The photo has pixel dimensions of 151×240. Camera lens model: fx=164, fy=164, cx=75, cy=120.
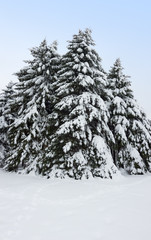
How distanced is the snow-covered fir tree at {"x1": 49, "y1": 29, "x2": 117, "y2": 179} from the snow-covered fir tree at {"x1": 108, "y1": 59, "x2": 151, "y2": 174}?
2.17m

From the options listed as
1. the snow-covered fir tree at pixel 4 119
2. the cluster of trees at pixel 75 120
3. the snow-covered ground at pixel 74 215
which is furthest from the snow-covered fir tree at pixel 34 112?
the snow-covered ground at pixel 74 215

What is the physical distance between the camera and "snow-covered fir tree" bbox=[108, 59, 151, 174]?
39.7 feet

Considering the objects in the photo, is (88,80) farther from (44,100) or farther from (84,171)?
(84,171)

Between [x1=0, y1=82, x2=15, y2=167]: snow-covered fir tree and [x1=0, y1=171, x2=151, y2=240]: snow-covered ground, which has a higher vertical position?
[x1=0, y1=82, x2=15, y2=167]: snow-covered fir tree

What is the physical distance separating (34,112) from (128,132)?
735 cm

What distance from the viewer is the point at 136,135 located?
12.7 m

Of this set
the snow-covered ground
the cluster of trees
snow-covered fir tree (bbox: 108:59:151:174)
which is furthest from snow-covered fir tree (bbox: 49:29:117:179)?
the snow-covered ground

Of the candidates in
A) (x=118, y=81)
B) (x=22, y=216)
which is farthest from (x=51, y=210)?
(x=118, y=81)

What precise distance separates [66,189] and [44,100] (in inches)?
247

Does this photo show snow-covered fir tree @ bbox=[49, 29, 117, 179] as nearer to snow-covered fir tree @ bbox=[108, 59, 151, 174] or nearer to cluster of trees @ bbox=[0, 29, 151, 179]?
cluster of trees @ bbox=[0, 29, 151, 179]

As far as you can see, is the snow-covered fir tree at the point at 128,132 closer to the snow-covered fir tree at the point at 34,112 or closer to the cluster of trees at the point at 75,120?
the cluster of trees at the point at 75,120

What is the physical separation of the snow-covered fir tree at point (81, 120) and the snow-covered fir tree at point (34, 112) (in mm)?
1292

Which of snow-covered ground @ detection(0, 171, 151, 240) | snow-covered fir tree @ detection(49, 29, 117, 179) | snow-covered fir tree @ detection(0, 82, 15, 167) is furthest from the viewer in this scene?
snow-covered fir tree @ detection(0, 82, 15, 167)

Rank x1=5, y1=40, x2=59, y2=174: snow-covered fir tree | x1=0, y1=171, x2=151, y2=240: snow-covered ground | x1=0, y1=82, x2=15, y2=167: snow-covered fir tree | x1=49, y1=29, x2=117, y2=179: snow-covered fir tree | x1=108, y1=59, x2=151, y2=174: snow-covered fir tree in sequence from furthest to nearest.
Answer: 1. x1=0, y1=82, x2=15, y2=167: snow-covered fir tree
2. x1=108, y1=59, x2=151, y2=174: snow-covered fir tree
3. x1=5, y1=40, x2=59, y2=174: snow-covered fir tree
4. x1=49, y1=29, x2=117, y2=179: snow-covered fir tree
5. x1=0, y1=171, x2=151, y2=240: snow-covered ground
